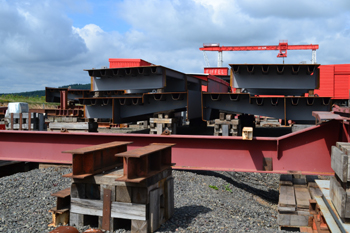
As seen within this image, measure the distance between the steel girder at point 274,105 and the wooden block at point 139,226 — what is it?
6145 millimetres

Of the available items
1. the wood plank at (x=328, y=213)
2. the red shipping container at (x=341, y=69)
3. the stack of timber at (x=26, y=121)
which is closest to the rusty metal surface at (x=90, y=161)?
the wood plank at (x=328, y=213)

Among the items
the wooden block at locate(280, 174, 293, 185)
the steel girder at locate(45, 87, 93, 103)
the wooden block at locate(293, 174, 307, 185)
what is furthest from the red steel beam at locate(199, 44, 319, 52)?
the wooden block at locate(280, 174, 293, 185)

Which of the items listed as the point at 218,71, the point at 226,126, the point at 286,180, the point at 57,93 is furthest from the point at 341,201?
the point at 218,71

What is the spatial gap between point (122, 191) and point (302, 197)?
350 centimetres

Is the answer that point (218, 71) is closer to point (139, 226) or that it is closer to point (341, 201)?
point (139, 226)

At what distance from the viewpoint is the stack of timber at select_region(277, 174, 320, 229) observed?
5.37 meters

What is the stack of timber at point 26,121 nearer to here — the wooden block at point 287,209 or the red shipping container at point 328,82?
the wooden block at point 287,209

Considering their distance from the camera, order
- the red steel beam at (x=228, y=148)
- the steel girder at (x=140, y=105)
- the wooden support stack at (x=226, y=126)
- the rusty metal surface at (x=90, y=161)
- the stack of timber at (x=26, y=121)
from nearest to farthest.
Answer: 1. the rusty metal surface at (x=90, y=161)
2. the red steel beam at (x=228, y=148)
3. the wooden support stack at (x=226, y=126)
4. the stack of timber at (x=26, y=121)
5. the steel girder at (x=140, y=105)

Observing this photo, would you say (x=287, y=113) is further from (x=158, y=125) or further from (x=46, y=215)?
(x=46, y=215)

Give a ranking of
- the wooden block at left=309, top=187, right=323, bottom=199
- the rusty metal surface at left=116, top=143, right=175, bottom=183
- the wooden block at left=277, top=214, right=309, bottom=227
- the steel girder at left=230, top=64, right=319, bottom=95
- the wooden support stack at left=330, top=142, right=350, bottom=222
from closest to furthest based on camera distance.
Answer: the wooden support stack at left=330, top=142, right=350, bottom=222
the rusty metal surface at left=116, top=143, right=175, bottom=183
the wooden block at left=277, top=214, right=309, bottom=227
the wooden block at left=309, top=187, right=323, bottom=199
the steel girder at left=230, top=64, right=319, bottom=95

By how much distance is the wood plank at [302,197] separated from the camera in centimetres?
545

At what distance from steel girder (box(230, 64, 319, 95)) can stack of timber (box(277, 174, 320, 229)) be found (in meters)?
4.07

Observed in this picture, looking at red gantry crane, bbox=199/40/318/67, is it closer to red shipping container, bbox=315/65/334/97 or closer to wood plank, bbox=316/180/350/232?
red shipping container, bbox=315/65/334/97

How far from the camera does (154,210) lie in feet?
14.4
